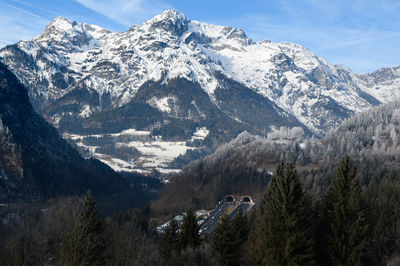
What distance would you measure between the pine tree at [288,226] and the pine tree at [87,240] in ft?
73.1

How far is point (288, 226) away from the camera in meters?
48.6

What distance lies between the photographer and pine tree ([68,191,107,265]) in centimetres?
5403

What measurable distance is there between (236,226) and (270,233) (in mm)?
26232

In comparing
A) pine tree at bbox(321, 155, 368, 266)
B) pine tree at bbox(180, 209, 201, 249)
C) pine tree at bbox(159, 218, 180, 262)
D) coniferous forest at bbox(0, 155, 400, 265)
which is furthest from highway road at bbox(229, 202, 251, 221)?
pine tree at bbox(321, 155, 368, 266)

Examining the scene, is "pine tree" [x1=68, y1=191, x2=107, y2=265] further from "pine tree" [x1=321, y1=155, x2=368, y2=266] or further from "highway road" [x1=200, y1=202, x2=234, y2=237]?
"highway road" [x1=200, y1=202, x2=234, y2=237]

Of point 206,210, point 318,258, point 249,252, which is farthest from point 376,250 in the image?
point 206,210

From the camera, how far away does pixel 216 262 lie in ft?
207

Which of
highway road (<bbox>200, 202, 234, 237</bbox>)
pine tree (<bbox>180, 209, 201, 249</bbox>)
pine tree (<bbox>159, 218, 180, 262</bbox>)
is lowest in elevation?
highway road (<bbox>200, 202, 234, 237</bbox>)

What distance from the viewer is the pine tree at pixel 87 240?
5403cm

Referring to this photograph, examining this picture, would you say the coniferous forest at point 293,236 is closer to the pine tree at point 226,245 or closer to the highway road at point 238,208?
the pine tree at point 226,245

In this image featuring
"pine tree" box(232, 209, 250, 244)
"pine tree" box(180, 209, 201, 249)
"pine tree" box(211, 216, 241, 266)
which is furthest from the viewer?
"pine tree" box(232, 209, 250, 244)

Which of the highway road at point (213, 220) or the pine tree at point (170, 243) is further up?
the pine tree at point (170, 243)

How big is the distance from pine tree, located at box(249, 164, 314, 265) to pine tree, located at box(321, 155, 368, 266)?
341cm

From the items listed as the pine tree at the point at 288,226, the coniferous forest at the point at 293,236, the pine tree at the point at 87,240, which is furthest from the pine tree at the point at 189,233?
the pine tree at the point at 288,226
